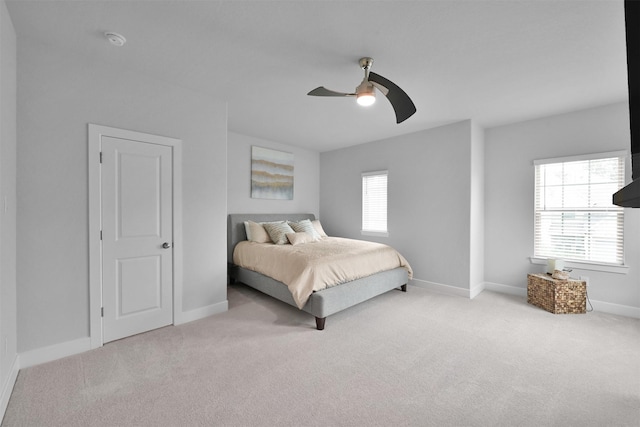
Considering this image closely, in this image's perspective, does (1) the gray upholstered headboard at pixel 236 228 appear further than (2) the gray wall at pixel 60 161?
Yes

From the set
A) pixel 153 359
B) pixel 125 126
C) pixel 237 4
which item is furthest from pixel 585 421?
pixel 125 126

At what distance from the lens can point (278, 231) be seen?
456 centimetres

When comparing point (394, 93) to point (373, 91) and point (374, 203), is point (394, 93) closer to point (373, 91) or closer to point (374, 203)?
point (373, 91)

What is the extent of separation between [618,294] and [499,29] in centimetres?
365

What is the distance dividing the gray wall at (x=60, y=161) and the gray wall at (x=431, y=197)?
3.59 m

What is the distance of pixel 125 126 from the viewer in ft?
8.82

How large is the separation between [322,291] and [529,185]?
348 cm

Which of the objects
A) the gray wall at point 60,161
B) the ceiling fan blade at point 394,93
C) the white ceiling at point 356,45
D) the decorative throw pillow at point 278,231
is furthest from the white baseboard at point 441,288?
the gray wall at point 60,161

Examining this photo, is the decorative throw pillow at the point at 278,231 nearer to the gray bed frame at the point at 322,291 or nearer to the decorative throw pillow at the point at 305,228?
the decorative throw pillow at the point at 305,228

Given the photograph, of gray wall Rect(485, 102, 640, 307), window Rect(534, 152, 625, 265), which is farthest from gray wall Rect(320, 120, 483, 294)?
window Rect(534, 152, 625, 265)

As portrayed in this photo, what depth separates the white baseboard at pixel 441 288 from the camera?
4074 mm

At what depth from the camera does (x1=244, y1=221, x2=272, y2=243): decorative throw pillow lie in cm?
455

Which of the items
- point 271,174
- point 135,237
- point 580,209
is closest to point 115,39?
point 135,237

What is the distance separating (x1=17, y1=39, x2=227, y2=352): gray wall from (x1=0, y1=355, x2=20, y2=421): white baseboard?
0.17 m
